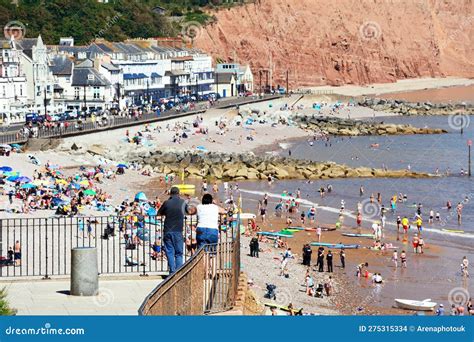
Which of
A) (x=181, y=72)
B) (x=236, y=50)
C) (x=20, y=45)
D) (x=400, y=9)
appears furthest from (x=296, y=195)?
(x=400, y=9)

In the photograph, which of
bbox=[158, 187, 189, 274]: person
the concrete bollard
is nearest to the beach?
bbox=[158, 187, 189, 274]: person

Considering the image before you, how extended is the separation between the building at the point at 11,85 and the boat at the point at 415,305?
160 feet

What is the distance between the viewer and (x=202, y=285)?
1384 centimetres

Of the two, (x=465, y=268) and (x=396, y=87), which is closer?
(x=465, y=268)

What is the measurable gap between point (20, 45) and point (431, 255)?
51.9 metres

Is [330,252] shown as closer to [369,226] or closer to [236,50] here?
[369,226]

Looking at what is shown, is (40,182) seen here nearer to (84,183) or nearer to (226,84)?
(84,183)

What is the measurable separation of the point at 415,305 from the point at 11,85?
174ft

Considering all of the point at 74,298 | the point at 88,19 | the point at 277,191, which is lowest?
the point at 277,191

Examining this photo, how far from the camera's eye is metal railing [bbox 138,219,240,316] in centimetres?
1145

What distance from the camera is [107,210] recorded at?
122ft

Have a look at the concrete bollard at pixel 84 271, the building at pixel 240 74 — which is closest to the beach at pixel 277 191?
the concrete bollard at pixel 84 271

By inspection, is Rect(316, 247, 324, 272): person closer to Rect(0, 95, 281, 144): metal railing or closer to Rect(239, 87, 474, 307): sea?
Rect(239, 87, 474, 307): sea

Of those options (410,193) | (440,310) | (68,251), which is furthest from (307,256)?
(410,193)
